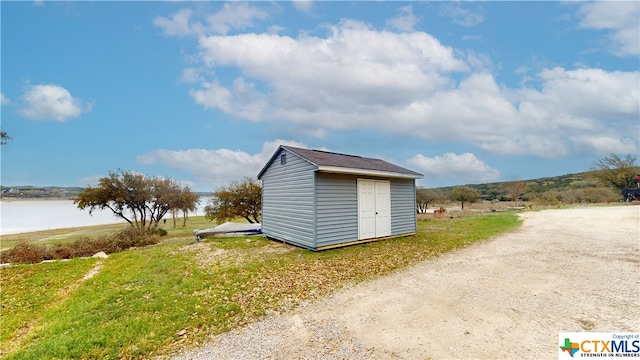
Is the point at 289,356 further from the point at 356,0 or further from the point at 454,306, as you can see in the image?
the point at 356,0

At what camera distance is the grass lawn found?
3363 millimetres

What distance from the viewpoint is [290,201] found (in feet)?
30.7

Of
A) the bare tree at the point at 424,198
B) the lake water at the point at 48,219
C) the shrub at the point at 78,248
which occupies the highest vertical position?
the bare tree at the point at 424,198

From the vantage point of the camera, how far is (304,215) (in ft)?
27.9

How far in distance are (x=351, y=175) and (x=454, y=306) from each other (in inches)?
217

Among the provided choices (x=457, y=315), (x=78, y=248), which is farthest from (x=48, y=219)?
(x=457, y=315)

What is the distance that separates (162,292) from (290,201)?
500cm

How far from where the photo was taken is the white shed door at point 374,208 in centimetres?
923

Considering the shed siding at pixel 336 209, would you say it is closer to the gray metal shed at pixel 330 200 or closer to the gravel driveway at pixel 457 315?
the gray metal shed at pixel 330 200

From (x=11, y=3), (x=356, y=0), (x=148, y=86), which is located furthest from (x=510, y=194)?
(x=11, y=3)

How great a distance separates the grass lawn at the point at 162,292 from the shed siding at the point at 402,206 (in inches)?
58.9

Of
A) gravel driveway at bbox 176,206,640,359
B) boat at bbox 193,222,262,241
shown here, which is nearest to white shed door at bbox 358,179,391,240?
gravel driveway at bbox 176,206,640,359

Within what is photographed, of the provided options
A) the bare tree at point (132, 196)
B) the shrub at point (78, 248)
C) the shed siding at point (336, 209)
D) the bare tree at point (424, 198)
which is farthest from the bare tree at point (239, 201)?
the bare tree at point (424, 198)

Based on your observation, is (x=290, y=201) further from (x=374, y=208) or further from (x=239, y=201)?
(x=239, y=201)
